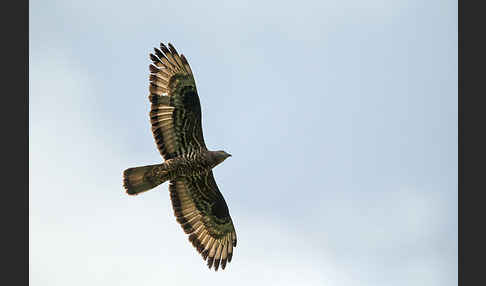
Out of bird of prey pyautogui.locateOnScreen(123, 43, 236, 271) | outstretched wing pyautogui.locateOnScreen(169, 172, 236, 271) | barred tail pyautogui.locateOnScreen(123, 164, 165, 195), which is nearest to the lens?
barred tail pyautogui.locateOnScreen(123, 164, 165, 195)

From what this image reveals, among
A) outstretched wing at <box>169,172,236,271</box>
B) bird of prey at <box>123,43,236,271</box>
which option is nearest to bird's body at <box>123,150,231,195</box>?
bird of prey at <box>123,43,236,271</box>

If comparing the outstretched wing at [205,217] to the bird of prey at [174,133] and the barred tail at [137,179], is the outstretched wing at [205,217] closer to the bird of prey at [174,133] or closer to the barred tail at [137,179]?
the bird of prey at [174,133]

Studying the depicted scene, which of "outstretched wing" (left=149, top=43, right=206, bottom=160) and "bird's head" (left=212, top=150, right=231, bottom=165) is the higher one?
"outstretched wing" (left=149, top=43, right=206, bottom=160)

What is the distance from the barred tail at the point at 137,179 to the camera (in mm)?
14172

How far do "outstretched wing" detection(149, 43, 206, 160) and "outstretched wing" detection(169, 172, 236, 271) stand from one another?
106 centimetres

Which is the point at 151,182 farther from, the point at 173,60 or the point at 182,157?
the point at 173,60

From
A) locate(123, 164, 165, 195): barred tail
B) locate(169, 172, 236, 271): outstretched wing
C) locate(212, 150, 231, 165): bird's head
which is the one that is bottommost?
locate(169, 172, 236, 271): outstretched wing

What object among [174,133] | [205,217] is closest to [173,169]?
[174,133]

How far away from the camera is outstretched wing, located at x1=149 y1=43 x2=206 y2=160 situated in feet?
48.5

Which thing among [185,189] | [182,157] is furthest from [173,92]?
[185,189]

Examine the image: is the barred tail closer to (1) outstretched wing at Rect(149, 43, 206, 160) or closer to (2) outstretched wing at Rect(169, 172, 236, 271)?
(1) outstretched wing at Rect(149, 43, 206, 160)

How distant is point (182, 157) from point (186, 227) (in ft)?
6.87

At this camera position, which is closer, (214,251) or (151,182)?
(151,182)

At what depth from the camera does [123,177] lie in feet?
46.6
